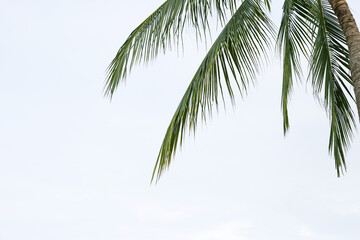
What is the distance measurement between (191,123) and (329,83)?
5.99 ft

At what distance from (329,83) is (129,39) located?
2.18m

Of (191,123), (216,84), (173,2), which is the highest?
(173,2)

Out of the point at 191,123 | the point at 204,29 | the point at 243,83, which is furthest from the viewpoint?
the point at 204,29

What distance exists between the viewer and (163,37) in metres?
5.33

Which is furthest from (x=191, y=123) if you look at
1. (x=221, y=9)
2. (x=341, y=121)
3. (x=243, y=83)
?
(x=341, y=121)

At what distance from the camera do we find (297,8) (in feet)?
18.1

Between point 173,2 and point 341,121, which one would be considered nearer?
point 173,2

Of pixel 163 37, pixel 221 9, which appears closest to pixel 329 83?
pixel 221 9

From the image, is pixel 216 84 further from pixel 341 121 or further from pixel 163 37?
pixel 341 121

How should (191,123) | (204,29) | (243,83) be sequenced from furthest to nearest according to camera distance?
1. (204,29)
2. (243,83)
3. (191,123)

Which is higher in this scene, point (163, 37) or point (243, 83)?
point (163, 37)

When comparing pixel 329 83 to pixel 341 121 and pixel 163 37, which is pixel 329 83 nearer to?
pixel 341 121

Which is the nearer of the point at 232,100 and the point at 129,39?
the point at 232,100

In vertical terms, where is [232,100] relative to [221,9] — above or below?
below
